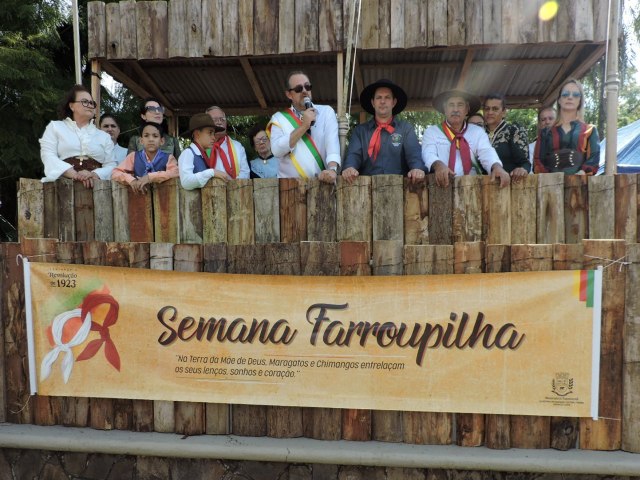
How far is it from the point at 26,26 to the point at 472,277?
8371 mm

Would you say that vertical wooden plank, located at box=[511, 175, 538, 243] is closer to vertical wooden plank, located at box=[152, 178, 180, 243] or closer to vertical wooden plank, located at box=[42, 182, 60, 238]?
vertical wooden plank, located at box=[152, 178, 180, 243]

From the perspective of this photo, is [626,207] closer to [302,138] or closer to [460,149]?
[460,149]

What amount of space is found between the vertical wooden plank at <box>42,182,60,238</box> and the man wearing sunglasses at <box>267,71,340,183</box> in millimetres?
1649

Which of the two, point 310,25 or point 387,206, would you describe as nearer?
point 387,206

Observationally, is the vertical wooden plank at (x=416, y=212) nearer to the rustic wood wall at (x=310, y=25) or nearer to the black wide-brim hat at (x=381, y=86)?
the black wide-brim hat at (x=381, y=86)

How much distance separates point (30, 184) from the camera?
381 cm

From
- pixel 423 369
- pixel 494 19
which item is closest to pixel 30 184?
pixel 423 369

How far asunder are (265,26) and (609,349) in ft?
15.1

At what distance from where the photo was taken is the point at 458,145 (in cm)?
412

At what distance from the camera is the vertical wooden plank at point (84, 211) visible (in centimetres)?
386

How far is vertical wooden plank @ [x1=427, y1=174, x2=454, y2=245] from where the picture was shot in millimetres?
3562

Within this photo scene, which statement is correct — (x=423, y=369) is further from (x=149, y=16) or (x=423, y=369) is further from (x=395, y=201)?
(x=149, y=16)

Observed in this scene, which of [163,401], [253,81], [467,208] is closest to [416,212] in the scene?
[467,208]

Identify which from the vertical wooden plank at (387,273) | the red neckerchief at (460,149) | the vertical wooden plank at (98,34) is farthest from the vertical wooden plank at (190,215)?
the vertical wooden plank at (98,34)
